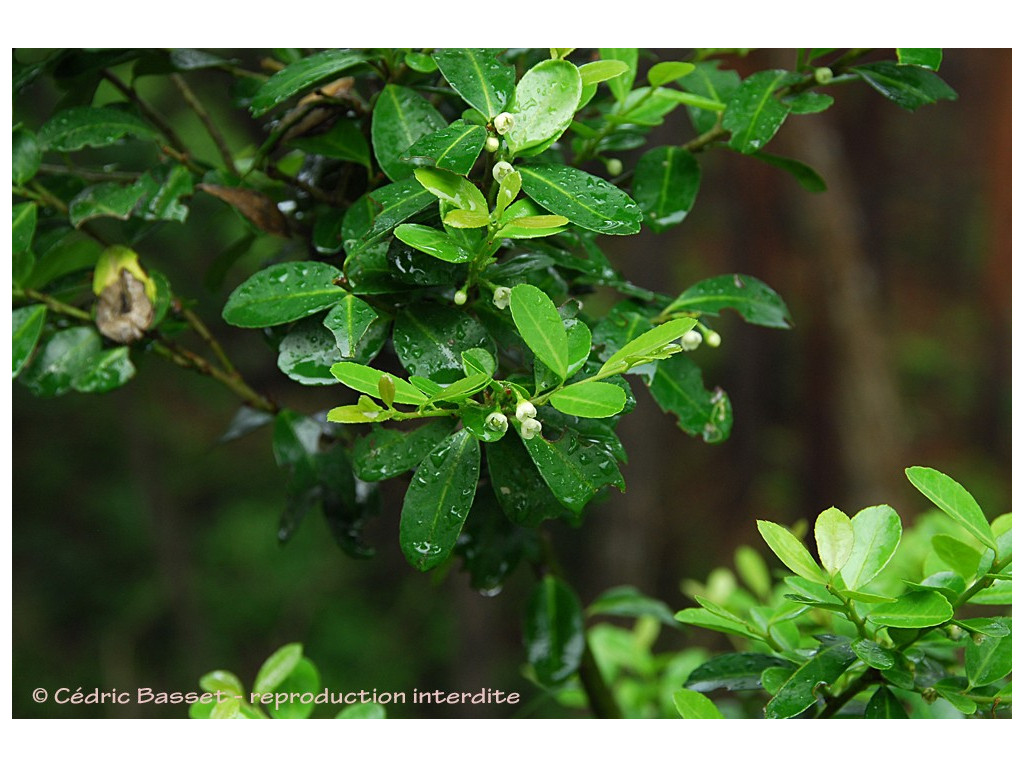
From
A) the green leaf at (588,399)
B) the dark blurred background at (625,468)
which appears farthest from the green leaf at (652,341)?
the dark blurred background at (625,468)

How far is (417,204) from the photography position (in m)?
0.47

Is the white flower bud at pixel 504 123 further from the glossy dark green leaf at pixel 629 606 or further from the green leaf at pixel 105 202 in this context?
the glossy dark green leaf at pixel 629 606

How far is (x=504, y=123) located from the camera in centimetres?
46

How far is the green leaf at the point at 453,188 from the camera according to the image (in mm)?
448

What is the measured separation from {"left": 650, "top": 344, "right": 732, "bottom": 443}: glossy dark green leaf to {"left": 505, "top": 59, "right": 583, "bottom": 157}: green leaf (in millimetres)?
188

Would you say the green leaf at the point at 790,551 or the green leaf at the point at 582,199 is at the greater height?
the green leaf at the point at 582,199

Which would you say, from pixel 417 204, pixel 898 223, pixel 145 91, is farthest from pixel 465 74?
pixel 898 223

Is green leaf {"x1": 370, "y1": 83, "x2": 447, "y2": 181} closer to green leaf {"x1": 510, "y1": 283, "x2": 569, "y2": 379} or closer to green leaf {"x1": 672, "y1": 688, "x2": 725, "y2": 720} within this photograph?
green leaf {"x1": 510, "y1": 283, "x2": 569, "y2": 379}

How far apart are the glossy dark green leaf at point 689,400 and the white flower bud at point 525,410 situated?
0.16 m

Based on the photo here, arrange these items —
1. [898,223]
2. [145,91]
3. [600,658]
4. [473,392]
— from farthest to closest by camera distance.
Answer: [898,223], [145,91], [600,658], [473,392]

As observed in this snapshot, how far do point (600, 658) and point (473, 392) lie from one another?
0.65m

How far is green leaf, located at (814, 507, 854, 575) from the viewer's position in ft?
1.52

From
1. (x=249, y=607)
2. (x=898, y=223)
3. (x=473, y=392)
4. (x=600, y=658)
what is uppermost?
(x=473, y=392)

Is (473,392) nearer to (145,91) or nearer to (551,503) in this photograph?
(551,503)
